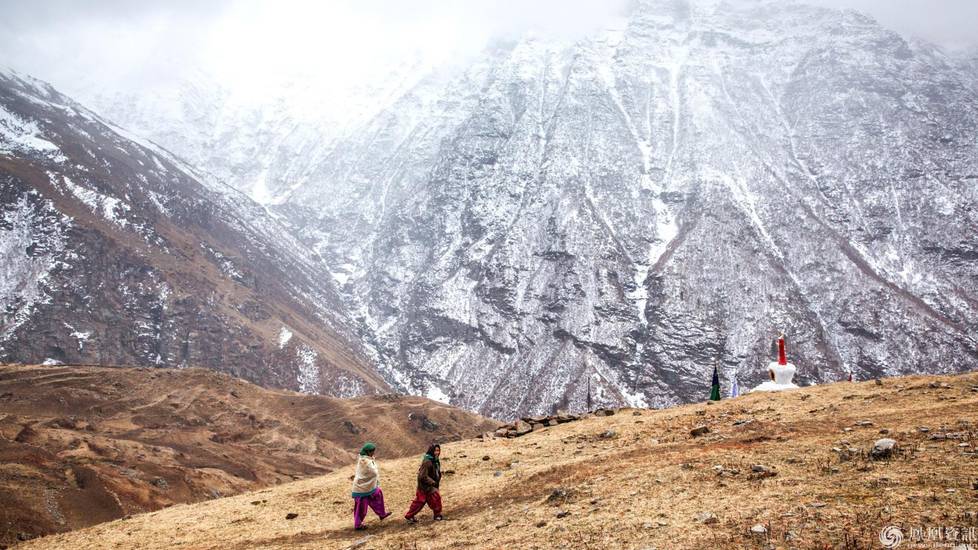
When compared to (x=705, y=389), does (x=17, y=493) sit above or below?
above

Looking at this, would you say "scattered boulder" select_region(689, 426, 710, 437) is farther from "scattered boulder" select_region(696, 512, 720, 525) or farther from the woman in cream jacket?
the woman in cream jacket

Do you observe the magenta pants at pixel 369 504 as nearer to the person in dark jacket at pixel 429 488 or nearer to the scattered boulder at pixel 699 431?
the person in dark jacket at pixel 429 488

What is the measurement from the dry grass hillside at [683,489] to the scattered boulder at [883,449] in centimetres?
23

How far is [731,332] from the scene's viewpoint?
162 metres

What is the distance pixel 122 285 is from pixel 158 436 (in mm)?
92058

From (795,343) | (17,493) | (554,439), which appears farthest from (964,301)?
(17,493)

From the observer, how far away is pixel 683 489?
15727mm

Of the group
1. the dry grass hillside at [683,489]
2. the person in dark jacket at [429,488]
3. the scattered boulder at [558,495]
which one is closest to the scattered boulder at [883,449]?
the dry grass hillside at [683,489]

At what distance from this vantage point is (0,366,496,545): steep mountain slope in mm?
38906

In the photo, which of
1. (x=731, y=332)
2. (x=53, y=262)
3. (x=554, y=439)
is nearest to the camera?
(x=554, y=439)

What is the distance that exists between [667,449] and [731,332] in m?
152

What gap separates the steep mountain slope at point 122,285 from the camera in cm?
13050

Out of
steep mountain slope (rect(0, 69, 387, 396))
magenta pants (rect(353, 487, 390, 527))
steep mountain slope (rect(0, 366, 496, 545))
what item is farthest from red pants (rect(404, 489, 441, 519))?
steep mountain slope (rect(0, 69, 387, 396))

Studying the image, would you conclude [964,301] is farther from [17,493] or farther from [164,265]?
[164,265]
